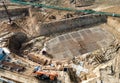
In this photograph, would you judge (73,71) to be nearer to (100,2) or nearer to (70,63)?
(70,63)

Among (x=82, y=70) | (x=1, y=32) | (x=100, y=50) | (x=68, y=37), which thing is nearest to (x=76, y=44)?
(x=68, y=37)

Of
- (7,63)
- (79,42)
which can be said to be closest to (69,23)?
(79,42)

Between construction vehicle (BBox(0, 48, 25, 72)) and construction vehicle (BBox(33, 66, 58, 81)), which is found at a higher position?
construction vehicle (BBox(0, 48, 25, 72))

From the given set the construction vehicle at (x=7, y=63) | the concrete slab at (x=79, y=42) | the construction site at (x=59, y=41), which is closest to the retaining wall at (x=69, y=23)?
the construction site at (x=59, y=41)

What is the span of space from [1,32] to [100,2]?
715 inches

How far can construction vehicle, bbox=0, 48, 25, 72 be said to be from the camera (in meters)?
27.9

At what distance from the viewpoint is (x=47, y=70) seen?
27594mm

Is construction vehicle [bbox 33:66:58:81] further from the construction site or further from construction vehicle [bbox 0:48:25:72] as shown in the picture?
construction vehicle [bbox 0:48:25:72]

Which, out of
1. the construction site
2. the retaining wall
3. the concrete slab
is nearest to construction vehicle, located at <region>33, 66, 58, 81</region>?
the construction site

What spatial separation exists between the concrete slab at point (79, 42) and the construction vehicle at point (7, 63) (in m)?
5.73

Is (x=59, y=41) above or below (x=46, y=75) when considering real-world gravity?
above

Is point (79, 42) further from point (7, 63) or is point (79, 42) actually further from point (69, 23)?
point (7, 63)

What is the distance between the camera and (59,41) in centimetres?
3466

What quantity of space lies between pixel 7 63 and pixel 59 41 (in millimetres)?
8899
